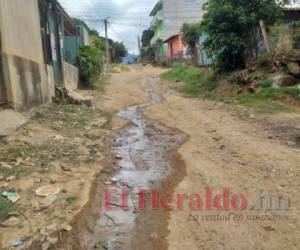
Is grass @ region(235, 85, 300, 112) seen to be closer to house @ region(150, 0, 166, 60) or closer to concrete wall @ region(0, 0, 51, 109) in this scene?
concrete wall @ region(0, 0, 51, 109)

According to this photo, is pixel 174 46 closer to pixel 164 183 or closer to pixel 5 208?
pixel 164 183

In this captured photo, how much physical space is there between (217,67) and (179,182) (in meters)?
11.0

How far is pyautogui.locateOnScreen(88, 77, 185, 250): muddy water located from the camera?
374 centimetres

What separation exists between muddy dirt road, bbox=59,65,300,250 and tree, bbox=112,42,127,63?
4754 cm

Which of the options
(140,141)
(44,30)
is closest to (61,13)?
(44,30)

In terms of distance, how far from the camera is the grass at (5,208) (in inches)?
158

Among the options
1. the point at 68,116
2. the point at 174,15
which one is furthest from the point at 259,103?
the point at 174,15

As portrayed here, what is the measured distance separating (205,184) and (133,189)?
3.24 ft

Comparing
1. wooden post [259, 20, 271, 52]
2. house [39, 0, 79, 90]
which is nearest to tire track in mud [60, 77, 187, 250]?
house [39, 0, 79, 90]

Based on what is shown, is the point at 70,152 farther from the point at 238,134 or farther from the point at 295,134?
the point at 295,134

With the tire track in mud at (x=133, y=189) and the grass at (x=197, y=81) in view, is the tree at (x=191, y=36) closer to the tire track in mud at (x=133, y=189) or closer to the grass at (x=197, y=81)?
the grass at (x=197, y=81)

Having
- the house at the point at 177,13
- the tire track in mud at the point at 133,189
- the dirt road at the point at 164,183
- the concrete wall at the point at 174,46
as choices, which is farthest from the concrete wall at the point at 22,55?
the house at the point at 177,13

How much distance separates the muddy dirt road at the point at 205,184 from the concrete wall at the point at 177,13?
3546cm

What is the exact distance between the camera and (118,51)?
188ft
